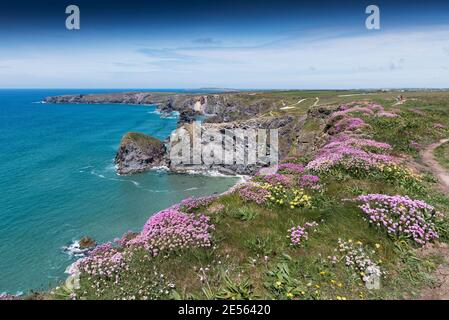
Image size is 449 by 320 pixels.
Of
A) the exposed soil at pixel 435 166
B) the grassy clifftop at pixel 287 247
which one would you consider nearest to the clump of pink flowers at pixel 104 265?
the grassy clifftop at pixel 287 247

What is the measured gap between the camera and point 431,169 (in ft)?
66.6

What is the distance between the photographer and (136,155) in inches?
3066

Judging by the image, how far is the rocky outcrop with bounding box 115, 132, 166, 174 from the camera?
7644cm

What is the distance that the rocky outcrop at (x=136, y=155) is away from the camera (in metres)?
76.4

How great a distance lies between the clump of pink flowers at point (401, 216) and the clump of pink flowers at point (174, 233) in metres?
7.33

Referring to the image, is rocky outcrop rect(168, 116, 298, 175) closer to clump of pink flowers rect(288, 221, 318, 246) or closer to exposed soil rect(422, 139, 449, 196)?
exposed soil rect(422, 139, 449, 196)

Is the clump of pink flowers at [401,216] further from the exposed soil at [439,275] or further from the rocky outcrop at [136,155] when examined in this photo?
the rocky outcrop at [136,155]

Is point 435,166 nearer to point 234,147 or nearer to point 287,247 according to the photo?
point 287,247

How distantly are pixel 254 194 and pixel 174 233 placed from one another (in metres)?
4.87

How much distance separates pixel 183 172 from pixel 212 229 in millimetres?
65038

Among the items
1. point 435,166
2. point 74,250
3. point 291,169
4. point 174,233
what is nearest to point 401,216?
point 291,169

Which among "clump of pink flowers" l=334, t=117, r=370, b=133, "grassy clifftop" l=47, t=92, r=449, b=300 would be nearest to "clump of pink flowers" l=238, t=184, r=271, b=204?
"grassy clifftop" l=47, t=92, r=449, b=300
